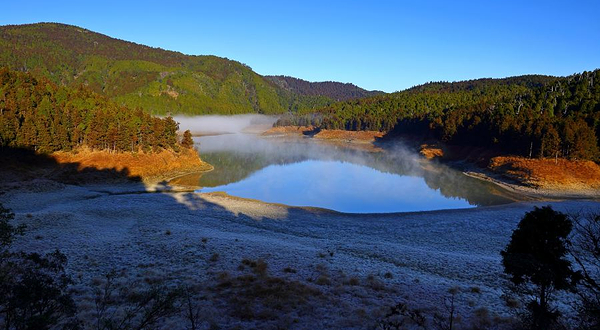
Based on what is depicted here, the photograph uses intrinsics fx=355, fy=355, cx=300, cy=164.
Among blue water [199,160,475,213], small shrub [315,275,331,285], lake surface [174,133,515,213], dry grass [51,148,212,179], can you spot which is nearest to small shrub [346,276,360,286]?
small shrub [315,275,331,285]

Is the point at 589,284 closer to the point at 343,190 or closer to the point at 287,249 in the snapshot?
the point at 287,249

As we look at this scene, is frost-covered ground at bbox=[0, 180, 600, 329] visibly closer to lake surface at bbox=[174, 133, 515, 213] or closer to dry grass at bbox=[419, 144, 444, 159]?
lake surface at bbox=[174, 133, 515, 213]

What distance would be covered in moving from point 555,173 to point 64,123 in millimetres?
86146

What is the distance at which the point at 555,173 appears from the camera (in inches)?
→ 2325

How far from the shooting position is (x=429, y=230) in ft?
110

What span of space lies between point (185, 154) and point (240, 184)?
69.5ft

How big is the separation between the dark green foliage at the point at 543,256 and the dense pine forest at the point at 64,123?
213 feet

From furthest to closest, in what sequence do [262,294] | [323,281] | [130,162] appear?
1. [130,162]
2. [323,281]
3. [262,294]

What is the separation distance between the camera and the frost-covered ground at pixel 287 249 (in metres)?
16.8

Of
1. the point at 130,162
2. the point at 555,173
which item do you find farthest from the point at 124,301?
the point at 555,173

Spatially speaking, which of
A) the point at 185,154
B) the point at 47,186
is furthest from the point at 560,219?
the point at 185,154

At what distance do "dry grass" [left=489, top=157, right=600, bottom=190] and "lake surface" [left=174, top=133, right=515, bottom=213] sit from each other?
19.1 ft

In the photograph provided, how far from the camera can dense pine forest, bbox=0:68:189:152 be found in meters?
56.9

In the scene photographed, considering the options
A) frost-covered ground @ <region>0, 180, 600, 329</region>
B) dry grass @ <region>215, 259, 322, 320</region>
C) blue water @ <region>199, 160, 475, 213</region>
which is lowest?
blue water @ <region>199, 160, 475, 213</region>
